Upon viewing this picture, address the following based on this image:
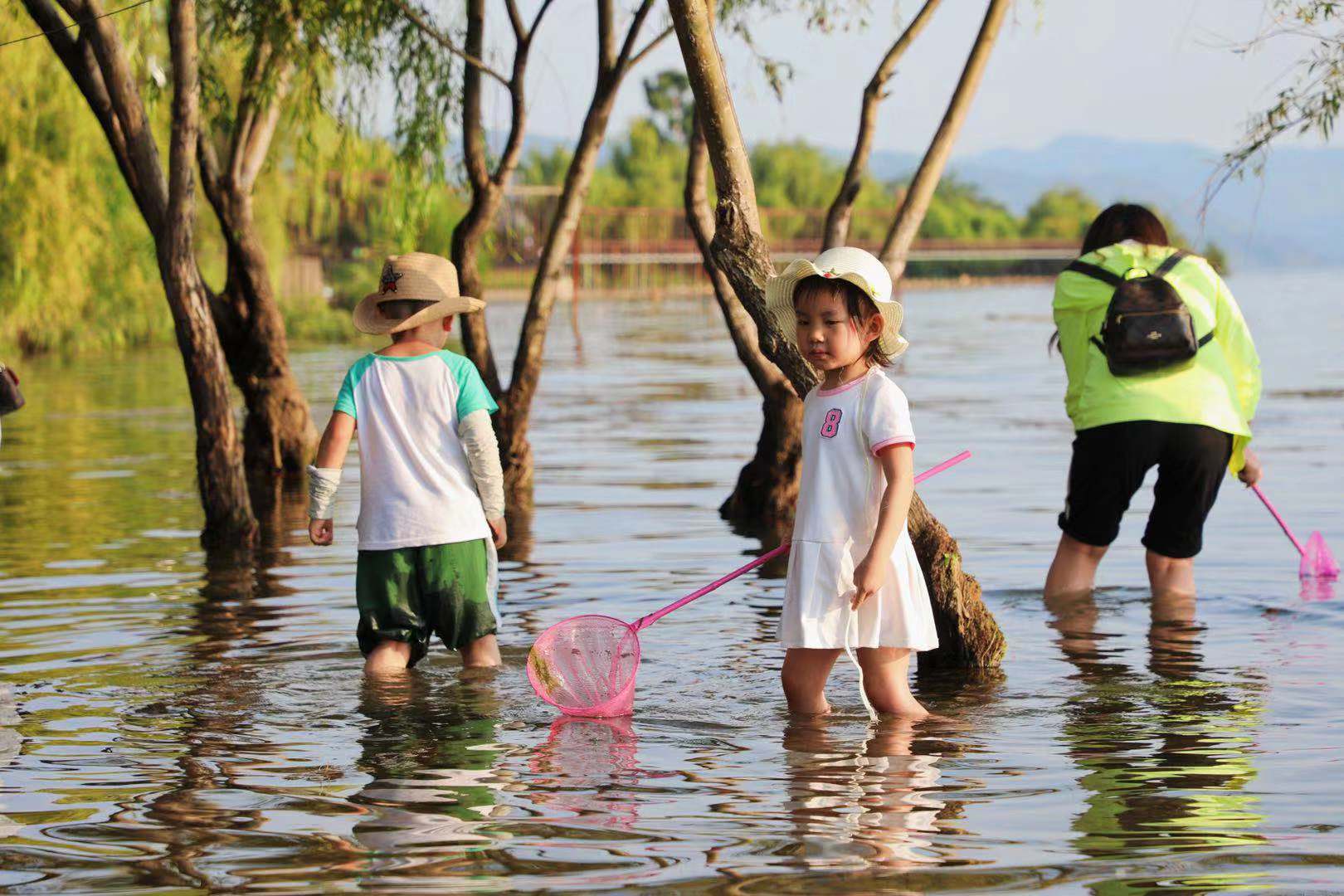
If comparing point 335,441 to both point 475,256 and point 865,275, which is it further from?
point 475,256

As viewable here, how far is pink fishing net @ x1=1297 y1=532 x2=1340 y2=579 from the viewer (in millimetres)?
9781

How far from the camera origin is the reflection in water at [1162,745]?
5.06 metres

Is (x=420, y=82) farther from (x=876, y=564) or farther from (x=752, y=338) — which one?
(x=876, y=564)

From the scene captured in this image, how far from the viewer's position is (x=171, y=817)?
536 cm

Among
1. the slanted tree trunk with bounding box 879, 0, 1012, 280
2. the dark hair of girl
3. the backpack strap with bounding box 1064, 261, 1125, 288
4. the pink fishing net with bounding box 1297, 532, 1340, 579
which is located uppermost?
the slanted tree trunk with bounding box 879, 0, 1012, 280

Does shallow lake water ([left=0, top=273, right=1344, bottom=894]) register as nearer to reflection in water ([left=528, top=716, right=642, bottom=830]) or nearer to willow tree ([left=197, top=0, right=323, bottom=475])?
reflection in water ([left=528, top=716, right=642, bottom=830])

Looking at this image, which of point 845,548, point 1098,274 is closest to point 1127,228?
point 1098,274

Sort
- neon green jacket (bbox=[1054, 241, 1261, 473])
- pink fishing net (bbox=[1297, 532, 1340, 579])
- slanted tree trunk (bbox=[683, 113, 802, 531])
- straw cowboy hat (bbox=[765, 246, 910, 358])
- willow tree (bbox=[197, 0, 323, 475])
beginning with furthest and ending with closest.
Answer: willow tree (bbox=[197, 0, 323, 475]) → slanted tree trunk (bbox=[683, 113, 802, 531]) → pink fishing net (bbox=[1297, 532, 1340, 579]) → neon green jacket (bbox=[1054, 241, 1261, 473]) → straw cowboy hat (bbox=[765, 246, 910, 358])

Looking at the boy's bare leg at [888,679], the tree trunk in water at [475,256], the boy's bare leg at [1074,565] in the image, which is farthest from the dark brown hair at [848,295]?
the tree trunk in water at [475,256]

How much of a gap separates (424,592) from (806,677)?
1.48m

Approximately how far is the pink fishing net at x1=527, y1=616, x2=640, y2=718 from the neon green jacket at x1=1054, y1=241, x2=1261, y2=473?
241 centimetres

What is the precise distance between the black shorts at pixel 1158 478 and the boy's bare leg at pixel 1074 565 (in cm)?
7

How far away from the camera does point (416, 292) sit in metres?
7.03

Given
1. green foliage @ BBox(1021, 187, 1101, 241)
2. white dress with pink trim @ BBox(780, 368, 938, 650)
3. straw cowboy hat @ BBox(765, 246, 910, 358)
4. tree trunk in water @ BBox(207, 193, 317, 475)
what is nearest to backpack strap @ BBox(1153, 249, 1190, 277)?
straw cowboy hat @ BBox(765, 246, 910, 358)
